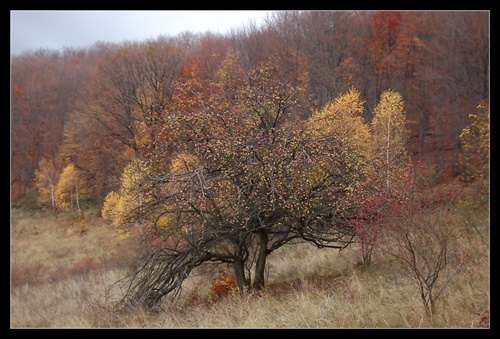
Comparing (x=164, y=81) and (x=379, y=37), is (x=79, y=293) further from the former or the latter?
(x=379, y=37)

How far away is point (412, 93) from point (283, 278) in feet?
89.5

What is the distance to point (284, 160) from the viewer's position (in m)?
8.15

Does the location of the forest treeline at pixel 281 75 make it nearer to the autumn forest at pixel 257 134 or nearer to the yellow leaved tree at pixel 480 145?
the autumn forest at pixel 257 134

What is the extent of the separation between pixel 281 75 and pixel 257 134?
47.0ft

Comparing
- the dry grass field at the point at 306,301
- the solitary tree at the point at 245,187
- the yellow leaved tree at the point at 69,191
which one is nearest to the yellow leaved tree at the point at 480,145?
the dry grass field at the point at 306,301

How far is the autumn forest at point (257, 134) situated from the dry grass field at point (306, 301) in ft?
1.59

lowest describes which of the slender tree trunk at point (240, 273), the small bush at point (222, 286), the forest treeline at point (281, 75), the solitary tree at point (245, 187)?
the small bush at point (222, 286)

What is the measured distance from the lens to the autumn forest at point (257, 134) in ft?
27.0

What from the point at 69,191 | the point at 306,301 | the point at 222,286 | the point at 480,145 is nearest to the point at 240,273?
the point at 222,286

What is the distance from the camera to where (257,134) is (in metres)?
8.73

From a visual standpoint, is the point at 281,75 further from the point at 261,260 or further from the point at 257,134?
the point at 261,260

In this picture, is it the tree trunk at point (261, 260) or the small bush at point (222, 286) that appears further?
the small bush at point (222, 286)

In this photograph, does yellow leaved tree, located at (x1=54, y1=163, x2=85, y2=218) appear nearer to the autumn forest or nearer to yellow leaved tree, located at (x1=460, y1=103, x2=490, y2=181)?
the autumn forest
